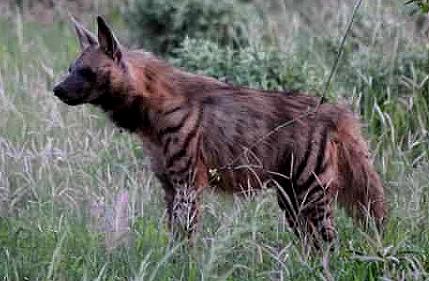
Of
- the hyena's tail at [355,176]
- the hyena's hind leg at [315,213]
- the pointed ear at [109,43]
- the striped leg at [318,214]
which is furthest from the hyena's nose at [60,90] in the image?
the hyena's tail at [355,176]

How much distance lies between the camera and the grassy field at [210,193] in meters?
4.59

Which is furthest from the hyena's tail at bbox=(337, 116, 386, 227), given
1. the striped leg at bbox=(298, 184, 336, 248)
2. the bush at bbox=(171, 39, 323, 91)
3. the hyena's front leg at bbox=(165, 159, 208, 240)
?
the bush at bbox=(171, 39, 323, 91)

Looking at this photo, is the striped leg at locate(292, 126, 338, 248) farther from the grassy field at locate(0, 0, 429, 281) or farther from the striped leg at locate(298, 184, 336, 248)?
the grassy field at locate(0, 0, 429, 281)

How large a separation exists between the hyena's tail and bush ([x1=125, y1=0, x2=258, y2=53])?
3328mm

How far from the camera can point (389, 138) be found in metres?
6.96

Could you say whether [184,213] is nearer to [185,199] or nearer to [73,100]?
[185,199]

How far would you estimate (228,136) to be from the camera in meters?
5.52

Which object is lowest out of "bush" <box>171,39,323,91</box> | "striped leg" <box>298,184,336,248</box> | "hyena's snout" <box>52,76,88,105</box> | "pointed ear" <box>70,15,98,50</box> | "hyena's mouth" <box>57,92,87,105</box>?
"striped leg" <box>298,184,336,248</box>

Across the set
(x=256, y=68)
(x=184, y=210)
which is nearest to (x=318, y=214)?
(x=184, y=210)

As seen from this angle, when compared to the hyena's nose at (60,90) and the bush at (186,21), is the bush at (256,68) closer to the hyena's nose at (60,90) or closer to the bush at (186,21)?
the bush at (186,21)

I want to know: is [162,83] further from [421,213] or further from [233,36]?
[233,36]

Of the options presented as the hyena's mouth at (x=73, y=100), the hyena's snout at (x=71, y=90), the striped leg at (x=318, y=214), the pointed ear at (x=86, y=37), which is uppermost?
the pointed ear at (x=86, y=37)

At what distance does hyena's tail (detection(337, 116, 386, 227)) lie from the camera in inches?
215

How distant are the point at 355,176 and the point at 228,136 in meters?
0.70
